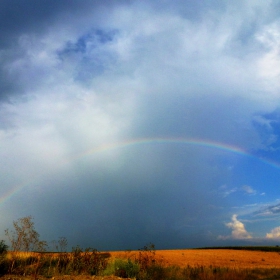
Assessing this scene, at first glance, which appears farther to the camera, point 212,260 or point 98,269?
point 212,260

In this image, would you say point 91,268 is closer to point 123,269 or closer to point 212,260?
point 123,269

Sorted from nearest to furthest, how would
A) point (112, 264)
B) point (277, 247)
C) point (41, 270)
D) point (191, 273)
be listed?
point (41, 270) < point (112, 264) < point (191, 273) < point (277, 247)

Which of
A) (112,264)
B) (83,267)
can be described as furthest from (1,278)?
(112,264)

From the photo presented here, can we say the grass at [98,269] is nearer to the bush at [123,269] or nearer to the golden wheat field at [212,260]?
the bush at [123,269]

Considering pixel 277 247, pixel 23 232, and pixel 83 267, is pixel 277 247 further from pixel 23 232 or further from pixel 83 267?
pixel 23 232

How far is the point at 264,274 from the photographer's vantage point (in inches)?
834

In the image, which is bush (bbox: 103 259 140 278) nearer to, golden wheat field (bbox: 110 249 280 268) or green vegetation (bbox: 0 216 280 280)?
green vegetation (bbox: 0 216 280 280)

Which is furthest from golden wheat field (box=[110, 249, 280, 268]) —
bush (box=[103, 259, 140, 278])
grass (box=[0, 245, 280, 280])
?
bush (box=[103, 259, 140, 278])

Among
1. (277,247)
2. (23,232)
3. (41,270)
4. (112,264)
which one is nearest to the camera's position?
(23,232)

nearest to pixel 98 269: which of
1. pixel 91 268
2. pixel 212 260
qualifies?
pixel 91 268

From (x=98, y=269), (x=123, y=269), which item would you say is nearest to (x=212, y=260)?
(x=123, y=269)

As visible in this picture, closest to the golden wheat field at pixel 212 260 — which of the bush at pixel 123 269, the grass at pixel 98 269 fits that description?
the grass at pixel 98 269

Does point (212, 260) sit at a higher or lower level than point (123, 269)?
higher

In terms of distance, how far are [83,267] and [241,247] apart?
52.8m
